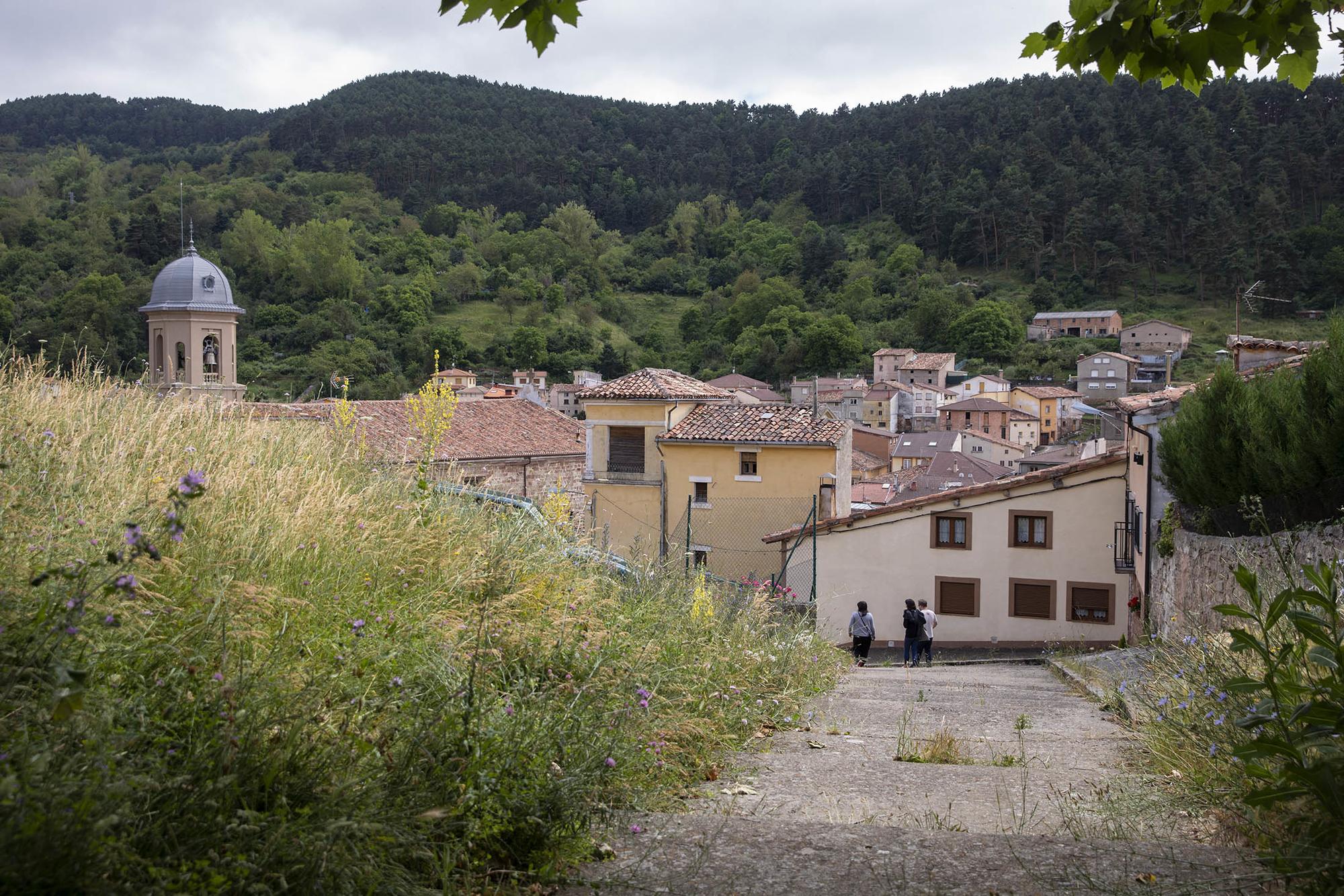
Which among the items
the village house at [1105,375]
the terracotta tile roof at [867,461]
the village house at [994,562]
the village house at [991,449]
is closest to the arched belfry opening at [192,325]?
the village house at [994,562]

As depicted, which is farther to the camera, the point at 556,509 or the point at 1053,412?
the point at 1053,412

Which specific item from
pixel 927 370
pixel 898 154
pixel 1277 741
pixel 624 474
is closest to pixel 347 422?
pixel 1277 741

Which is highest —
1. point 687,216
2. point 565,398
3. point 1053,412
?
point 687,216

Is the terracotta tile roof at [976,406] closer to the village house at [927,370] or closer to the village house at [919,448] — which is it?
the village house at [919,448]

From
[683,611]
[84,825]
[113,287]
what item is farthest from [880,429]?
[84,825]

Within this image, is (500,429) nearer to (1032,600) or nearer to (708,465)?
(708,465)

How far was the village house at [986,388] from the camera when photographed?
81500mm

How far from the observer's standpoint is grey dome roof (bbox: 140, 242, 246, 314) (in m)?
32.3

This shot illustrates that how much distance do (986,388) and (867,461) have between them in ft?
85.9

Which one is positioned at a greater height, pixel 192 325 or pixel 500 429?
pixel 192 325

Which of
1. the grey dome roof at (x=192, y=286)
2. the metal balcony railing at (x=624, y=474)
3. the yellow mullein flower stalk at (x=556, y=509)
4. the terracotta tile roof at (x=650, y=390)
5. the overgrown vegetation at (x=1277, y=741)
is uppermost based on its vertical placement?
the grey dome roof at (x=192, y=286)

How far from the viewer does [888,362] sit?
9419 centimetres

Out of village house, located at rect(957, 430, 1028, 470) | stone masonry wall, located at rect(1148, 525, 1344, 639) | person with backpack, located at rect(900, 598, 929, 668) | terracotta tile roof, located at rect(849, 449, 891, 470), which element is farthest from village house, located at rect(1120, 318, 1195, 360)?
person with backpack, located at rect(900, 598, 929, 668)

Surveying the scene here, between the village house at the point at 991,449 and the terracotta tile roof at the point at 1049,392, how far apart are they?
439 inches
